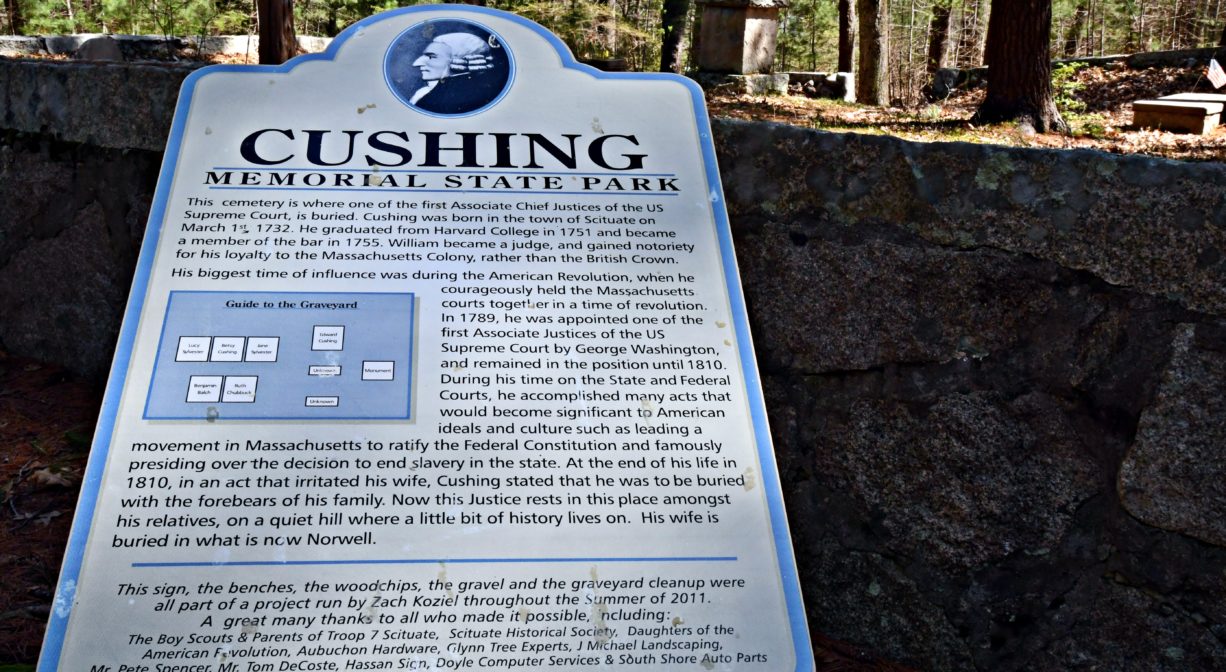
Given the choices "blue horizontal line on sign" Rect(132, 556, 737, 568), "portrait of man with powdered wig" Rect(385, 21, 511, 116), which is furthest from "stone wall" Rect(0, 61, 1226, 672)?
"blue horizontal line on sign" Rect(132, 556, 737, 568)

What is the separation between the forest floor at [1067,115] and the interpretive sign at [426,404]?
2.62 m

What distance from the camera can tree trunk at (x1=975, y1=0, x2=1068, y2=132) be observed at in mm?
5758

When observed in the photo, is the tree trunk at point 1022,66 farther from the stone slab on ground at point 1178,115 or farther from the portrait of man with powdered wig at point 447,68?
the portrait of man with powdered wig at point 447,68

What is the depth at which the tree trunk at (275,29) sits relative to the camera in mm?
5512

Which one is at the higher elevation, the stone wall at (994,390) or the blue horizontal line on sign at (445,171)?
the blue horizontal line on sign at (445,171)

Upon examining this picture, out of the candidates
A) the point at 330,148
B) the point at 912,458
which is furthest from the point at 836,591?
the point at 330,148

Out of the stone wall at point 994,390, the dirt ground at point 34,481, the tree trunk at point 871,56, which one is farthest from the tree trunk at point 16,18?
the stone wall at point 994,390

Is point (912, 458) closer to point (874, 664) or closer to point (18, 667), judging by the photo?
point (874, 664)

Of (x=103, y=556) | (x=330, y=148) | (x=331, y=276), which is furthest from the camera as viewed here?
(x=330, y=148)

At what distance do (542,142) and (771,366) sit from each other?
0.67 metres

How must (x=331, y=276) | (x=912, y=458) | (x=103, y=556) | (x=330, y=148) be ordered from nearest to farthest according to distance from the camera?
(x=103, y=556) < (x=331, y=276) < (x=330, y=148) < (x=912, y=458)

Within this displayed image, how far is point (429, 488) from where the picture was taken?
141cm

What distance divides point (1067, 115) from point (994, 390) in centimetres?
653

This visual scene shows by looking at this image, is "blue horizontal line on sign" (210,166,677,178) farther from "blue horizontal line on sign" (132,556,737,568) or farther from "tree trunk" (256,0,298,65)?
"tree trunk" (256,0,298,65)
